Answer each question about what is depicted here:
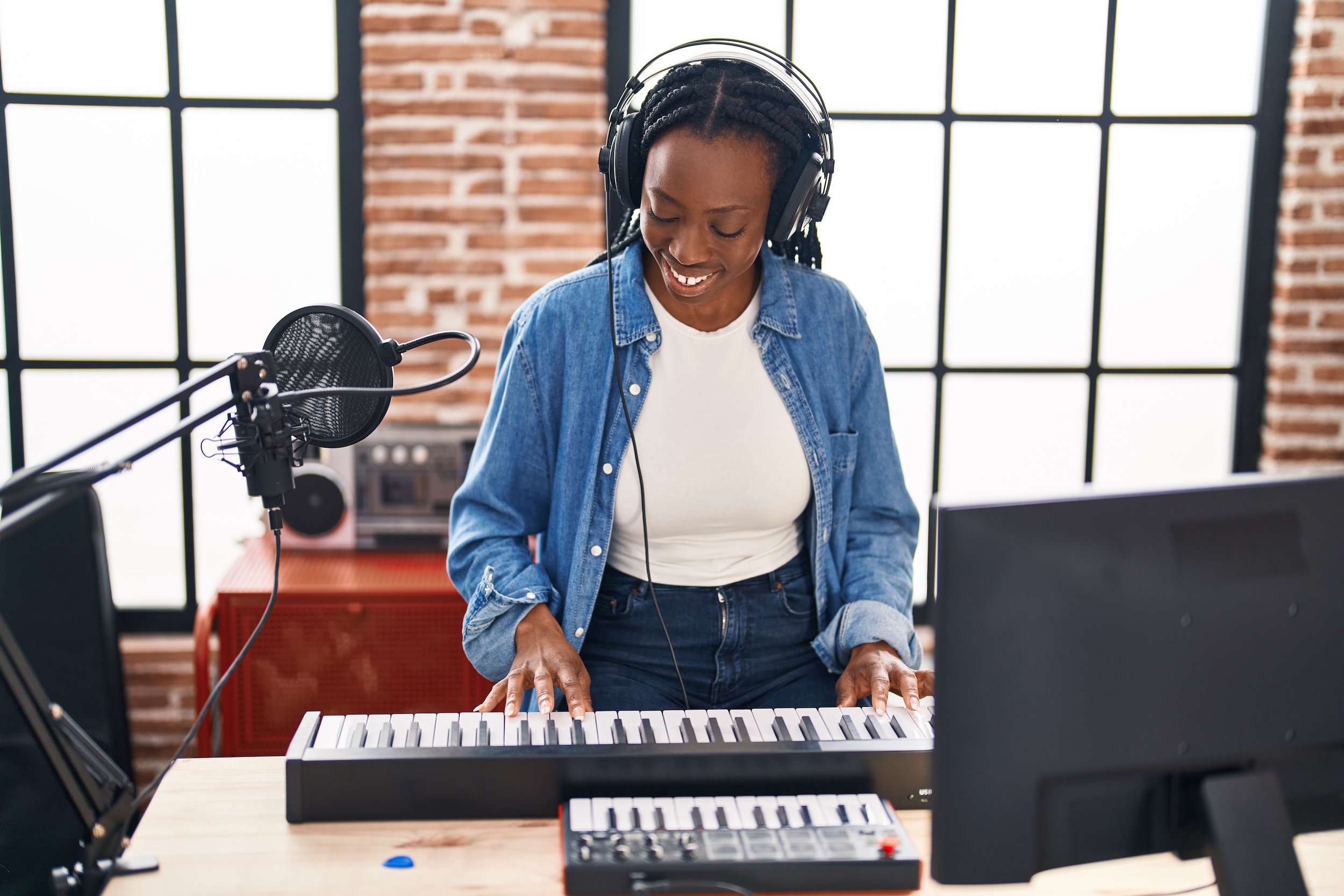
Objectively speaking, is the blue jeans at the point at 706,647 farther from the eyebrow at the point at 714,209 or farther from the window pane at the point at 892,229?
the window pane at the point at 892,229

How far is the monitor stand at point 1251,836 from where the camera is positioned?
73cm

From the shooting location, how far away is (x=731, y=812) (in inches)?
36.1

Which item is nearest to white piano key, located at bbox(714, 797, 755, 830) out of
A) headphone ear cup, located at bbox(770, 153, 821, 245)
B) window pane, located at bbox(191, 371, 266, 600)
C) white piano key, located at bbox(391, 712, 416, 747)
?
white piano key, located at bbox(391, 712, 416, 747)

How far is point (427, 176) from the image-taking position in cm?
228

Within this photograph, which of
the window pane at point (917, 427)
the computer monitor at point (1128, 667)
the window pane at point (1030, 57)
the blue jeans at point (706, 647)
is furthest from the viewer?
the window pane at point (917, 427)

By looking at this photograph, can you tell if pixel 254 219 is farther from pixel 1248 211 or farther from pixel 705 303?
pixel 1248 211

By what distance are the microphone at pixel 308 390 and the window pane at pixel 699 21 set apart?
167 cm

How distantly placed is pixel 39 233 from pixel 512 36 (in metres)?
1.26

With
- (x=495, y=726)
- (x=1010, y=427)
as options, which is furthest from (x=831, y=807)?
(x=1010, y=427)

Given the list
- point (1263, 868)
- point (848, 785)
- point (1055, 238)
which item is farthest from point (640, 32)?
point (1263, 868)

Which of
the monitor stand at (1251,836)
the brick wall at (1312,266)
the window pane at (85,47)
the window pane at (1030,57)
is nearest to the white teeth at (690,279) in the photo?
the monitor stand at (1251,836)

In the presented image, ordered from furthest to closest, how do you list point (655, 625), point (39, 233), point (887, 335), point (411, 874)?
point (887, 335), point (39, 233), point (655, 625), point (411, 874)

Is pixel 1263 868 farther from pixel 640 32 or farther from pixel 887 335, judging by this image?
pixel 640 32

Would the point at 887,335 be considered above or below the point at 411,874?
above
